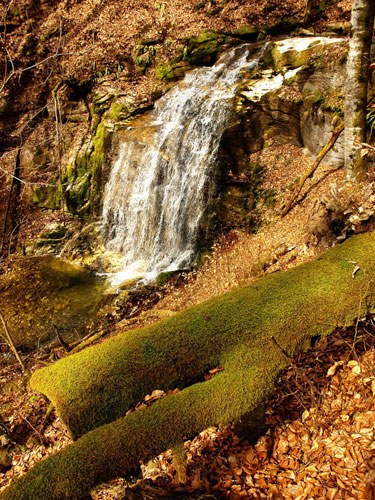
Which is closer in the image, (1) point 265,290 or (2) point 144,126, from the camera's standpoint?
(1) point 265,290

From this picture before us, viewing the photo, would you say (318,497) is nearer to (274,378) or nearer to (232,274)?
(274,378)

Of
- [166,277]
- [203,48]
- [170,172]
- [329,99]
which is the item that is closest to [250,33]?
[203,48]

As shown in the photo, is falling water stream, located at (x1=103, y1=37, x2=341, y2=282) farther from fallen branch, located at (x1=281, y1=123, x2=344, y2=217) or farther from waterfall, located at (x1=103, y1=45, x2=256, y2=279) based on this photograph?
fallen branch, located at (x1=281, y1=123, x2=344, y2=217)

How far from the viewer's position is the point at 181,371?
8.27 feet

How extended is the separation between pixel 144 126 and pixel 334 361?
10724mm

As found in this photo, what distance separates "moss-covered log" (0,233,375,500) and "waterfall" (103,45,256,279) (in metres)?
6.49

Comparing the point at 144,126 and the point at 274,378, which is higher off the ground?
the point at 144,126

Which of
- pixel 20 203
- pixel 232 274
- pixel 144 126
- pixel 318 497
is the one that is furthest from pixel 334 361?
pixel 20 203

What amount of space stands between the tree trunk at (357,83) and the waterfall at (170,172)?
4.14 m

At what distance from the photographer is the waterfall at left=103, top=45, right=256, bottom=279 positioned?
31.4 feet

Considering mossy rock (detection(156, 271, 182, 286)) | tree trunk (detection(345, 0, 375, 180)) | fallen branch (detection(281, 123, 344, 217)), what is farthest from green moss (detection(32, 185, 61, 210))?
tree trunk (detection(345, 0, 375, 180))

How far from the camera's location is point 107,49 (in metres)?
14.5

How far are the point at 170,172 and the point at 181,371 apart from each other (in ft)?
27.9

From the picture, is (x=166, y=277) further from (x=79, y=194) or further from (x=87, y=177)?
(x=87, y=177)
